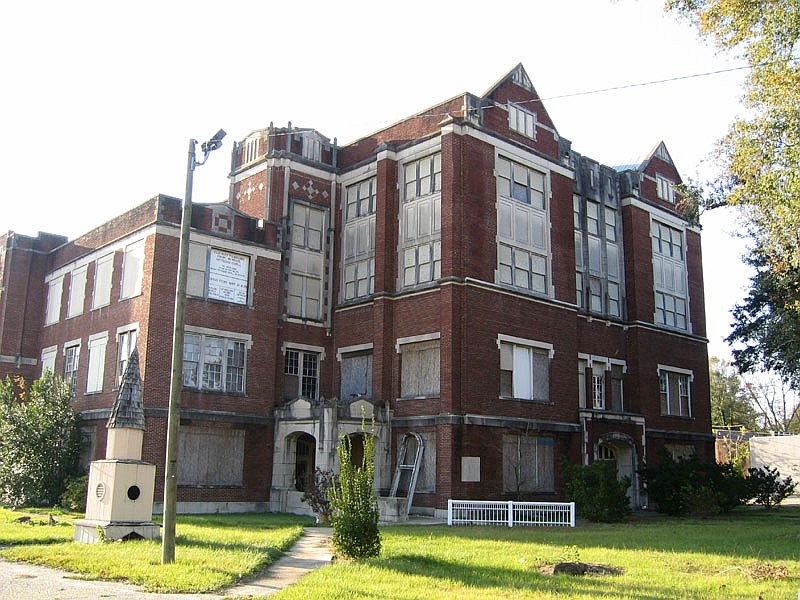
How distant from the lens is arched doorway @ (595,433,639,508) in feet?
111

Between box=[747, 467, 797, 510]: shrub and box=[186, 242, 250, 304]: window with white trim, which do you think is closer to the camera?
box=[186, 242, 250, 304]: window with white trim

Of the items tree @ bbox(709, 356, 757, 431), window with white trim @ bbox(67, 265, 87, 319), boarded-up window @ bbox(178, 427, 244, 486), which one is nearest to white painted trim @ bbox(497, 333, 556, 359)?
boarded-up window @ bbox(178, 427, 244, 486)

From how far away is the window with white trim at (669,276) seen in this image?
40.2 metres

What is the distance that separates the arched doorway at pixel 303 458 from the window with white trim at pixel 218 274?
19.8 ft

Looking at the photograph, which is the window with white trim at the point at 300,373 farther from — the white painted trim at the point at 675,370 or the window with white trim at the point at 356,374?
the white painted trim at the point at 675,370

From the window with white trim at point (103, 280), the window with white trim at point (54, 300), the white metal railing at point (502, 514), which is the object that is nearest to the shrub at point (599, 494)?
the white metal railing at point (502, 514)

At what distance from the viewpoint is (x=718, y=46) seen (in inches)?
854

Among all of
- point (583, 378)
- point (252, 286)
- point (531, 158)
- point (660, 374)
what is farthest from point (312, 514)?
point (660, 374)

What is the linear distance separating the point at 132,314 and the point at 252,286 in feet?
15.0

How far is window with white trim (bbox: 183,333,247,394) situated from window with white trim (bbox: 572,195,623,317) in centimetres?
1523

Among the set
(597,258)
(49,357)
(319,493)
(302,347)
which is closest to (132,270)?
(302,347)

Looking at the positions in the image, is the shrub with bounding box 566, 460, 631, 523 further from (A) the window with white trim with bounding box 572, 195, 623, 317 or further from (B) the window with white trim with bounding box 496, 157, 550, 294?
(A) the window with white trim with bounding box 572, 195, 623, 317

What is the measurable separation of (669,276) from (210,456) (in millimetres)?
24362

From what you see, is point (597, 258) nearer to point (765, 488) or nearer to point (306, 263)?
point (765, 488)
